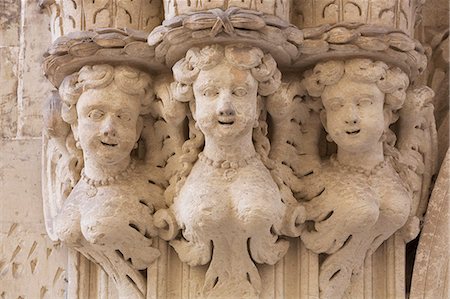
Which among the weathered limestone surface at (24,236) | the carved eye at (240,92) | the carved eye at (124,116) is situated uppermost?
the carved eye at (240,92)

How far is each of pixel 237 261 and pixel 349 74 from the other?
39 centimetres

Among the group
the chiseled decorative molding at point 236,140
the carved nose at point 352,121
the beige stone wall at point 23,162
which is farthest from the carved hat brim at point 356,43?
the beige stone wall at point 23,162

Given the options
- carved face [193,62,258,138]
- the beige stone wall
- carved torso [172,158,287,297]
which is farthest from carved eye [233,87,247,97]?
the beige stone wall

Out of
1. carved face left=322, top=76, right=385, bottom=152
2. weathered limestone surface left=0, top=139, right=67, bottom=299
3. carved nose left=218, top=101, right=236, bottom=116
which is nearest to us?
carved nose left=218, top=101, right=236, bottom=116

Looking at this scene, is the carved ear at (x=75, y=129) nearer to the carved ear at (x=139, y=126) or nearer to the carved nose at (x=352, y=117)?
the carved ear at (x=139, y=126)

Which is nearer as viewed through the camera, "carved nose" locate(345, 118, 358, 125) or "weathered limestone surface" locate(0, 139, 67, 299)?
"carved nose" locate(345, 118, 358, 125)

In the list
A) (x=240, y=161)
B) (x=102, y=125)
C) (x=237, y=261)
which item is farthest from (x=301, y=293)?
(x=102, y=125)

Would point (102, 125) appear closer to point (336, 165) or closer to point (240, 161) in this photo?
point (240, 161)

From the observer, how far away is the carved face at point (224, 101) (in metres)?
2.16

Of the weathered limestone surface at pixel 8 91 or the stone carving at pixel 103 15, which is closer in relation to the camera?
the stone carving at pixel 103 15

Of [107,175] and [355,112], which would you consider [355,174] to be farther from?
[107,175]

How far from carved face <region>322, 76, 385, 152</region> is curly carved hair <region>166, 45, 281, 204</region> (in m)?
0.11

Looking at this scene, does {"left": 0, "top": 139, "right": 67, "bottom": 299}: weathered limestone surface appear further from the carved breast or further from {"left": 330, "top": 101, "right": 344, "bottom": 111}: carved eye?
{"left": 330, "top": 101, "right": 344, "bottom": 111}: carved eye

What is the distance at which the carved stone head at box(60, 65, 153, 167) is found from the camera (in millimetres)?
2238
